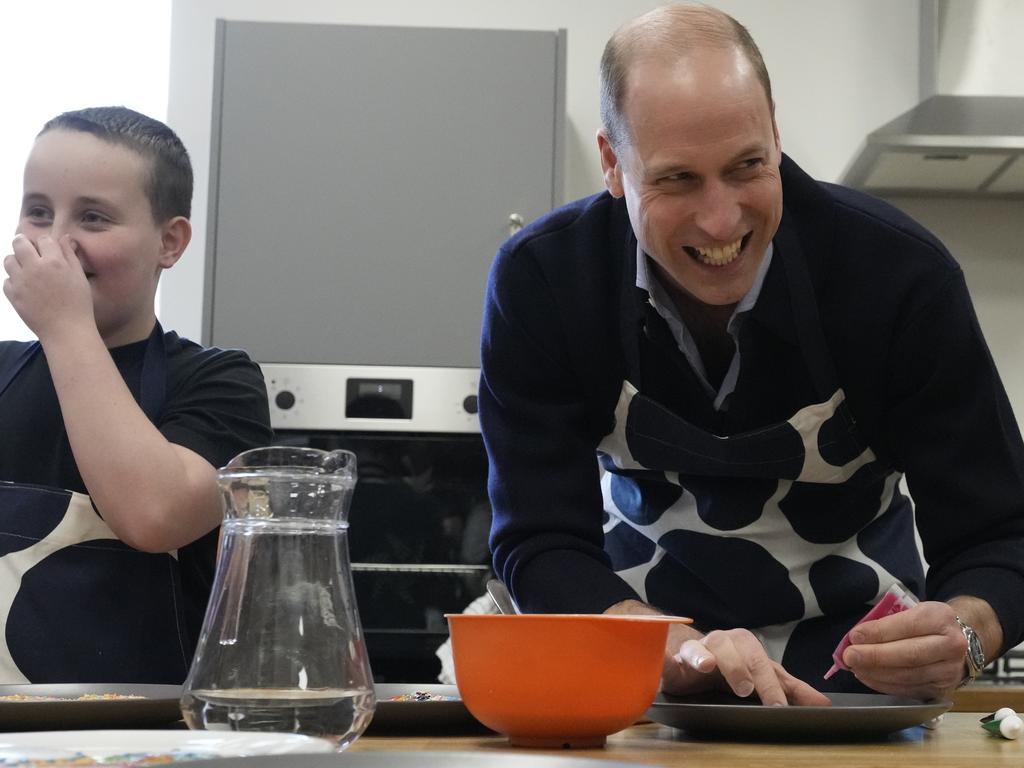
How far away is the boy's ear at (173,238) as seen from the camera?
1.49 metres

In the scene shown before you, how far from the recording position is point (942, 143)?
2.58m

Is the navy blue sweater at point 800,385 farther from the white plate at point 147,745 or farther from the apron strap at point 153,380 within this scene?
the white plate at point 147,745

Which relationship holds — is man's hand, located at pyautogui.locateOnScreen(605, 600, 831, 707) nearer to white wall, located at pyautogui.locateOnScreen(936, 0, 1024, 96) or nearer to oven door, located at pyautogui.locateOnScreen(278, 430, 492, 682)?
oven door, located at pyautogui.locateOnScreen(278, 430, 492, 682)

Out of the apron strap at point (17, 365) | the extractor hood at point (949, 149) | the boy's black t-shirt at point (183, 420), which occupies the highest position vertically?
the extractor hood at point (949, 149)

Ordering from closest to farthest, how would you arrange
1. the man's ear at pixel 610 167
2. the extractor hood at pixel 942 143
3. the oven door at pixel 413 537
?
the man's ear at pixel 610 167 < the oven door at pixel 413 537 < the extractor hood at pixel 942 143

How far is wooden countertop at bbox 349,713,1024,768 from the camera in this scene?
73cm

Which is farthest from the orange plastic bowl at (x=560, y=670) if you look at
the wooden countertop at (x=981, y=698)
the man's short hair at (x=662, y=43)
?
the wooden countertop at (x=981, y=698)

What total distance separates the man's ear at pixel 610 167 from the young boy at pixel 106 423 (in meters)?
0.45

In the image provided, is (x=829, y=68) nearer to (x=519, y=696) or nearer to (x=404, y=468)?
(x=404, y=468)

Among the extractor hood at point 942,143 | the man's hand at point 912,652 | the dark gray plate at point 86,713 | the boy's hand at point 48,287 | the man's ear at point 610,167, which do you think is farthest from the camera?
the extractor hood at point 942,143

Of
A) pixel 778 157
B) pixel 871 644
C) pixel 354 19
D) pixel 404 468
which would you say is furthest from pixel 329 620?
pixel 354 19

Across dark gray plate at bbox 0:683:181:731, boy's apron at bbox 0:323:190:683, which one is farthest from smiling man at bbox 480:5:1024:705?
dark gray plate at bbox 0:683:181:731

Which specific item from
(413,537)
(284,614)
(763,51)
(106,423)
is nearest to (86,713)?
(284,614)

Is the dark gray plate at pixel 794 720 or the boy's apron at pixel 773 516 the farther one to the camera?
the boy's apron at pixel 773 516
